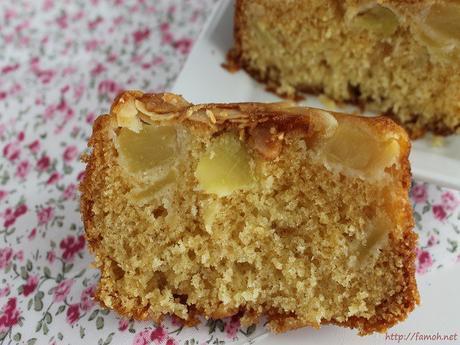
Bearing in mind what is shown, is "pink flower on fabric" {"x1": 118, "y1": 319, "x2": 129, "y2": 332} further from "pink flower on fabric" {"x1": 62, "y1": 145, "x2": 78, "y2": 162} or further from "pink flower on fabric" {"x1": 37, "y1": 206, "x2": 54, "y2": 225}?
"pink flower on fabric" {"x1": 62, "y1": 145, "x2": 78, "y2": 162}

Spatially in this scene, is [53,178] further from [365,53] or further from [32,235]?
[365,53]

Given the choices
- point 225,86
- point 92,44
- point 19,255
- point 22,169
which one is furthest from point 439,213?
point 92,44

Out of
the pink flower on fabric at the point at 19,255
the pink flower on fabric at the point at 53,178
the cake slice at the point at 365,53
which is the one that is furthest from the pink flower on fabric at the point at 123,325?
the cake slice at the point at 365,53

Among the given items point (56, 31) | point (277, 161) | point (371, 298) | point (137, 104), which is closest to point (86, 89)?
point (56, 31)

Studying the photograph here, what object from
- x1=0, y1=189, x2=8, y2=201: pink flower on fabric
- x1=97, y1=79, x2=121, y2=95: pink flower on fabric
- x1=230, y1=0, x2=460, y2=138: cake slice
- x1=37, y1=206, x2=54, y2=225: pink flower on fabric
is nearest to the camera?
x1=230, y1=0, x2=460, y2=138: cake slice

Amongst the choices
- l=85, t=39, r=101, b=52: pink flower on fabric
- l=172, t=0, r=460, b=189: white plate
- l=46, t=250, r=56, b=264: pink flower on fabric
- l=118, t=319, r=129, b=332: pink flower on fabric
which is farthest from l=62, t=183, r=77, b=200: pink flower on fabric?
l=85, t=39, r=101, b=52: pink flower on fabric

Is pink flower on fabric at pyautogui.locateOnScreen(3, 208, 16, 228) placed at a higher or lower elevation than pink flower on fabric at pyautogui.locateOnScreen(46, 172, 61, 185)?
lower

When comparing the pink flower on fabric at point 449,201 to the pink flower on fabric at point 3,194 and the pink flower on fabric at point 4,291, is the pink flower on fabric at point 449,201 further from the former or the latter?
the pink flower on fabric at point 3,194
